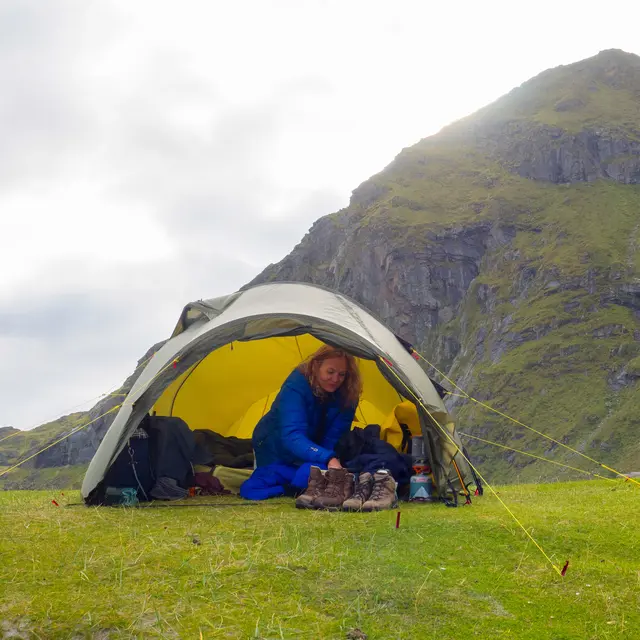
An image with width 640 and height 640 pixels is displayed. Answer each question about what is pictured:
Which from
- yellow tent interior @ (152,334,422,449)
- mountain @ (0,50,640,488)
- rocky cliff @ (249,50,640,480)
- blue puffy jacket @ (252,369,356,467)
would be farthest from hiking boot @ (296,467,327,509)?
rocky cliff @ (249,50,640,480)

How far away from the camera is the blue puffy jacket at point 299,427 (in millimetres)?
7461

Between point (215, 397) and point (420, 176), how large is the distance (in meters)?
163

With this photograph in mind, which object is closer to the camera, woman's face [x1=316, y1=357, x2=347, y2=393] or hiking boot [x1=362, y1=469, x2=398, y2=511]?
hiking boot [x1=362, y1=469, x2=398, y2=511]

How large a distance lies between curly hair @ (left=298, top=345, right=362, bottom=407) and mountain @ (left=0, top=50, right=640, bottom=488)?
71356 mm

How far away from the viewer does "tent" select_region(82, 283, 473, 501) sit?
7414 millimetres

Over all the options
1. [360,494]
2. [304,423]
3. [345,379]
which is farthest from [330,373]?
[360,494]

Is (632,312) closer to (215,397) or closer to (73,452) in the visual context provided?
(215,397)

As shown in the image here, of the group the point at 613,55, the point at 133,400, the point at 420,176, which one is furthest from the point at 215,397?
the point at 613,55

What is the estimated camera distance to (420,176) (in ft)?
547

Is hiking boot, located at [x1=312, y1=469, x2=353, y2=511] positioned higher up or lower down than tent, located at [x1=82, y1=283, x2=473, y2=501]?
lower down

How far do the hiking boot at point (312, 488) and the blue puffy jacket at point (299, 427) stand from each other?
1.37ft

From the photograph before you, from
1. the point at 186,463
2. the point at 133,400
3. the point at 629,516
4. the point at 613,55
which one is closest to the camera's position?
the point at 629,516

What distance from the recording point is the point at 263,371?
1171cm

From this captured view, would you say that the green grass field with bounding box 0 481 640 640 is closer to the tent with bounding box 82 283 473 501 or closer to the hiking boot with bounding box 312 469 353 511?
the hiking boot with bounding box 312 469 353 511
